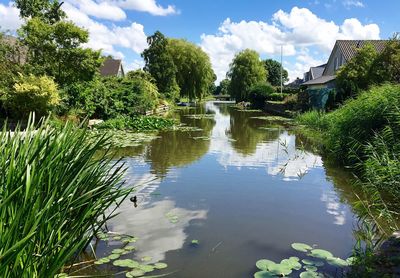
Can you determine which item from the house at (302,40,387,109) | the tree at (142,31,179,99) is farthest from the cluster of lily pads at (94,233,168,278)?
the tree at (142,31,179,99)

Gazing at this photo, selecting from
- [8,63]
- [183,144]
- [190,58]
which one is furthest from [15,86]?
[190,58]

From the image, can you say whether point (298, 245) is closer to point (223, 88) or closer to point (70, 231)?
point (70, 231)

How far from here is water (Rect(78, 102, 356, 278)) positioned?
4.91 meters

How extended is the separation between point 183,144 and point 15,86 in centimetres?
750

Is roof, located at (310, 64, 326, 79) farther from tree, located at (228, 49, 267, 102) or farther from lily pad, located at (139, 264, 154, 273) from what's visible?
lily pad, located at (139, 264, 154, 273)

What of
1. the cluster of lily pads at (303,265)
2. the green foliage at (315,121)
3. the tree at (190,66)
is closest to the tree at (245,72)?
the tree at (190,66)

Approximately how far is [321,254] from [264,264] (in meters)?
0.83

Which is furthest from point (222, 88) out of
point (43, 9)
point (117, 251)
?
point (117, 251)

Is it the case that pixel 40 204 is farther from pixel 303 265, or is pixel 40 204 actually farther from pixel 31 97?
pixel 31 97

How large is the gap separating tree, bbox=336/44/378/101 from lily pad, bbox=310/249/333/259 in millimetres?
17597

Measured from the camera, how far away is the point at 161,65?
137 feet

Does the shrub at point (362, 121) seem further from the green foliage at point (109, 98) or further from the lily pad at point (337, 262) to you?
the green foliage at point (109, 98)

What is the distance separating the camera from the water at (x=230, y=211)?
4.91m

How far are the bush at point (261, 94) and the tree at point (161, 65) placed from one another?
9.76 metres
